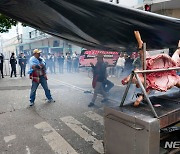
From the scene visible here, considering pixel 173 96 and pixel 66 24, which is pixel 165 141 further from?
pixel 66 24

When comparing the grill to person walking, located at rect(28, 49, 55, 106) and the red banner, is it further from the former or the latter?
the red banner

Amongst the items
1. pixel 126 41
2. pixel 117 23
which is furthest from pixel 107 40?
pixel 117 23

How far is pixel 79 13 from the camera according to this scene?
129 inches

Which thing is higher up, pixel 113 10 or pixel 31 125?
pixel 113 10

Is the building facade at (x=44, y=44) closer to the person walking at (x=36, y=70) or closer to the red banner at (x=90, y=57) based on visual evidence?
the red banner at (x=90, y=57)

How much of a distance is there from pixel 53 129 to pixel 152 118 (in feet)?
9.98

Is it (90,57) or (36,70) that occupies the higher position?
(90,57)

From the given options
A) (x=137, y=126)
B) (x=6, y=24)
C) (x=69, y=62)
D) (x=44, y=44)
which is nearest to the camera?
(x=137, y=126)

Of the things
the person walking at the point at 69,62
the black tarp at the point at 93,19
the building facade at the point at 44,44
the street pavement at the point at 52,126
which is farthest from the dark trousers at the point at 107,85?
the building facade at the point at 44,44

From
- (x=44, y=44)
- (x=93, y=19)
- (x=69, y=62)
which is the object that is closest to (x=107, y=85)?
(x=93, y=19)

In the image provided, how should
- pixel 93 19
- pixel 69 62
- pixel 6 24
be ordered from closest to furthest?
pixel 93 19
pixel 6 24
pixel 69 62

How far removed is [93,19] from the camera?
3.49 metres

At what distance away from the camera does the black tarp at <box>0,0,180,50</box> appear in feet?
9.92

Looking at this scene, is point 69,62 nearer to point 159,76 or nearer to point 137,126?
point 159,76
